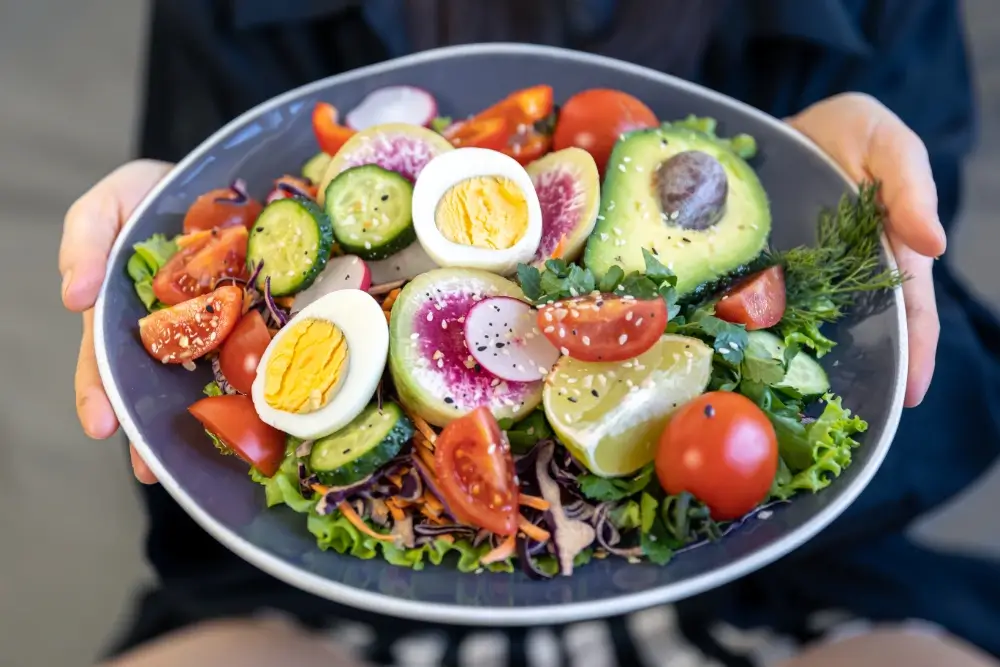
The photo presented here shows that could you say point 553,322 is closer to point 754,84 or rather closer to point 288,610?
point 288,610

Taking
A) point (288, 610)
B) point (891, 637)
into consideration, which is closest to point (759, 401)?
point (891, 637)

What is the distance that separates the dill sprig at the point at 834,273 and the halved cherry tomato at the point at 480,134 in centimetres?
62

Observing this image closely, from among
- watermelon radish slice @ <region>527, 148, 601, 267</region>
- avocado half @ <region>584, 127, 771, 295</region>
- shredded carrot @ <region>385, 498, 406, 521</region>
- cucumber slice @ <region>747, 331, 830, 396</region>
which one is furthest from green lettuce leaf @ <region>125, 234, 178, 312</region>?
cucumber slice @ <region>747, 331, 830, 396</region>

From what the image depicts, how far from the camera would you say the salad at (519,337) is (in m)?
1.31

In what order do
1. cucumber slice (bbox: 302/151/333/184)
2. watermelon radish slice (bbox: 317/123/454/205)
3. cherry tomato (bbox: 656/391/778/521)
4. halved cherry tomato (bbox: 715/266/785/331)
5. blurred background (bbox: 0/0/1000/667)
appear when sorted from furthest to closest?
blurred background (bbox: 0/0/1000/667), cucumber slice (bbox: 302/151/333/184), watermelon radish slice (bbox: 317/123/454/205), halved cherry tomato (bbox: 715/266/785/331), cherry tomato (bbox: 656/391/778/521)

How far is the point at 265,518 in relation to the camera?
1.37 m

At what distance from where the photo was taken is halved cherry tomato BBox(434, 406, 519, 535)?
1296mm

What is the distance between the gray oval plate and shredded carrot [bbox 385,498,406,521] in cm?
9

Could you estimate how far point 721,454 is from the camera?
122 centimetres

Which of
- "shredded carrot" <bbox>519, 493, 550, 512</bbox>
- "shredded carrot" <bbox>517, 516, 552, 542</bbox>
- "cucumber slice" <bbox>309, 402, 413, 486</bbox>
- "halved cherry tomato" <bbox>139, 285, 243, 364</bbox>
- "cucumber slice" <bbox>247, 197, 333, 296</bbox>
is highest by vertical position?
"cucumber slice" <bbox>247, 197, 333, 296</bbox>


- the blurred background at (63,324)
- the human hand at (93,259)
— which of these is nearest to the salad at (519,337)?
the human hand at (93,259)

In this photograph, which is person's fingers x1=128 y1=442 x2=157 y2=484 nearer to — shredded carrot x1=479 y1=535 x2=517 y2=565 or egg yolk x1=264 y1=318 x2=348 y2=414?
egg yolk x1=264 y1=318 x2=348 y2=414

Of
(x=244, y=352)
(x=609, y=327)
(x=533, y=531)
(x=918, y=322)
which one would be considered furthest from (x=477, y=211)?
(x=918, y=322)

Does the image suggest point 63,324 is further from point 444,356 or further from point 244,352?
point 444,356
